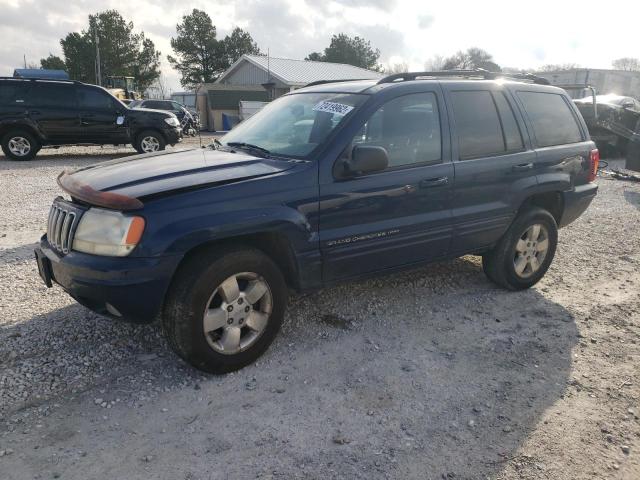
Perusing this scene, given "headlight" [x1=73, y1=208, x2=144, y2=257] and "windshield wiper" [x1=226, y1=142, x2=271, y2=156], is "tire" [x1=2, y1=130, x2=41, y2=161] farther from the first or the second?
"headlight" [x1=73, y1=208, x2=144, y2=257]

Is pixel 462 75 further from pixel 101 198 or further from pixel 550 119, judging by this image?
pixel 101 198

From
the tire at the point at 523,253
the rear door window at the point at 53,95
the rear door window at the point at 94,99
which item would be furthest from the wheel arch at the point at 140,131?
the tire at the point at 523,253

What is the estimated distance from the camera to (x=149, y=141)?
1313 centimetres

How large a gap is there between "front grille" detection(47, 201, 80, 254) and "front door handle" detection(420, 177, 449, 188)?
2339mm

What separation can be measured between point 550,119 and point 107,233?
3961mm

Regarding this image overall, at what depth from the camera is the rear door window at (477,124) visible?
398 centimetres

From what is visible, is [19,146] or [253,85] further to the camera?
[253,85]

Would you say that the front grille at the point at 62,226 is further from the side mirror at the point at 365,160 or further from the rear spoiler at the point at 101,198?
the side mirror at the point at 365,160

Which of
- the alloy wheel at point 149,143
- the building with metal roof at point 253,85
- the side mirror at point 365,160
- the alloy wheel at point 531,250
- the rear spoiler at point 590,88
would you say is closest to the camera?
the side mirror at point 365,160

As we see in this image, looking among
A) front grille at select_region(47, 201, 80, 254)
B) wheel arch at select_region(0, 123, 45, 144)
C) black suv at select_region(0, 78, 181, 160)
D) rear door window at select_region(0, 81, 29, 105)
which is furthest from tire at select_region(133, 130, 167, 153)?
front grille at select_region(47, 201, 80, 254)

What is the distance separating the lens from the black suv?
11.6 metres

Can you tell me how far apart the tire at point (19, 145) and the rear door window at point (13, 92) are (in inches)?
27.9

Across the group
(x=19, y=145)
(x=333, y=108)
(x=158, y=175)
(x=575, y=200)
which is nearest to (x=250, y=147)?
(x=333, y=108)

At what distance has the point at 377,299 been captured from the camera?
4367mm
